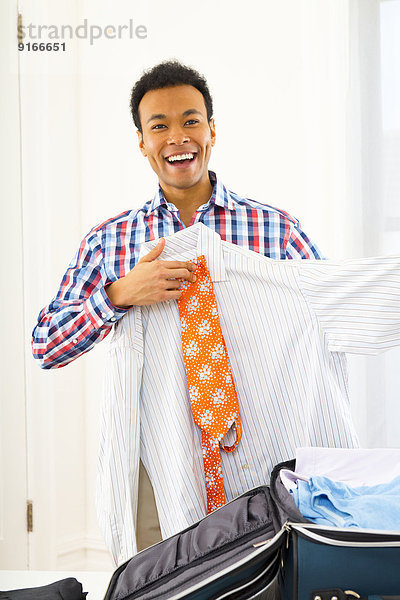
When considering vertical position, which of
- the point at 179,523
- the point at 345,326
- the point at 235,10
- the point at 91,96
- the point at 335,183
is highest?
the point at 235,10

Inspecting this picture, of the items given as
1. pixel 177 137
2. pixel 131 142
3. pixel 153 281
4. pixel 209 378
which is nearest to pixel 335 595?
pixel 209 378

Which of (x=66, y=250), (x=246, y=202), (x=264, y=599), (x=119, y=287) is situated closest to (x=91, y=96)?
(x=66, y=250)

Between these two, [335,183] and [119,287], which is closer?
[119,287]

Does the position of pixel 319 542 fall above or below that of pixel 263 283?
below

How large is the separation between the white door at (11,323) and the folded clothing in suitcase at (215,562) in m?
1.63

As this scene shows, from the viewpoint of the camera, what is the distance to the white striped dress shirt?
1108mm

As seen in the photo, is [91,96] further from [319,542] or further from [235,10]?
[319,542]

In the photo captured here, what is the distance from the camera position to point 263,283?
115cm

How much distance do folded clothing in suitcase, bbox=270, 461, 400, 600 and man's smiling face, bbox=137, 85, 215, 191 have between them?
0.84 meters

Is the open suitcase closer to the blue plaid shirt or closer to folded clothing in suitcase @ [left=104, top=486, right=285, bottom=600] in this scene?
folded clothing in suitcase @ [left=104, top=486, right=285, bottom=600]

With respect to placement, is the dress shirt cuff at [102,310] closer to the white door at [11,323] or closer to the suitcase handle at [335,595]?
the suitcase handle at [335,595]

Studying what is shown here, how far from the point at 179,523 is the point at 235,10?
1.90 metres

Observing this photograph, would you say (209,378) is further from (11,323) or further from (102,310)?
(11,323)

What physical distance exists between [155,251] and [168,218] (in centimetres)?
23
